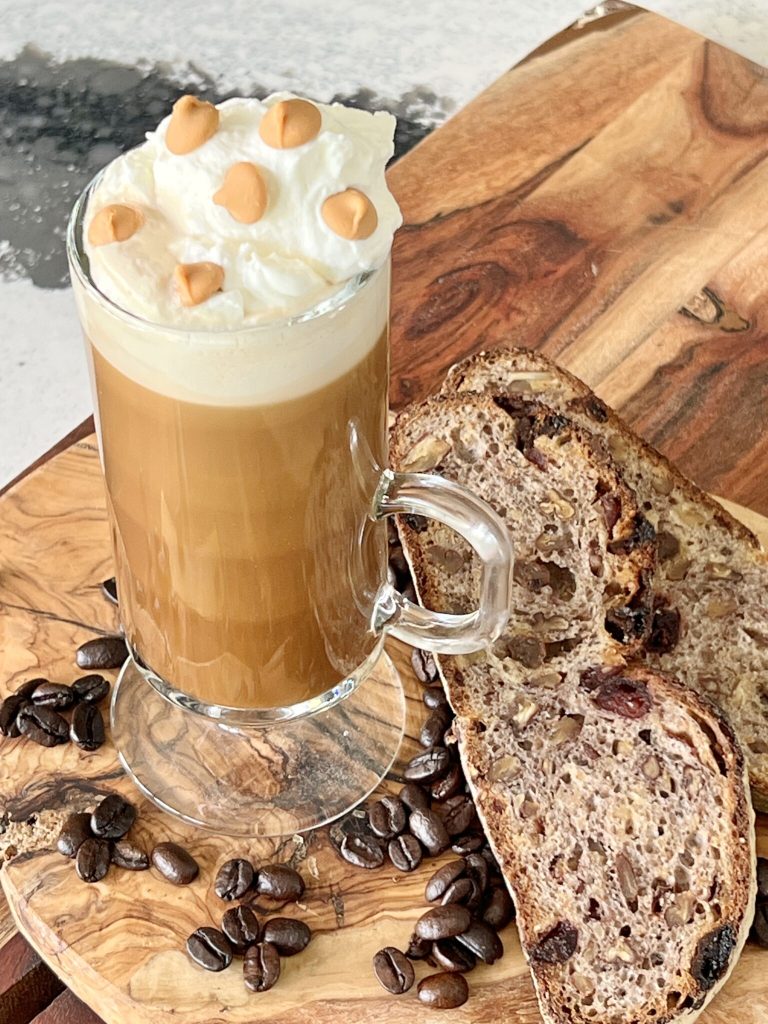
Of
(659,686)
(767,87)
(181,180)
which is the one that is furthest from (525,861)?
(767,87)

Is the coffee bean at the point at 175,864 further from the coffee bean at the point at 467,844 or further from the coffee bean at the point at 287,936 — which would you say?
the coffee bean at the point at 467,844

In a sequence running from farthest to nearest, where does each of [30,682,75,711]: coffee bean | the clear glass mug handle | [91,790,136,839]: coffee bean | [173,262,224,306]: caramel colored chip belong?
[30,682,75,711]: coffee bean
[91,790,136,839]: coffee bean
the clear glass mug handle
[173,262,224,306]: caramel colored chip

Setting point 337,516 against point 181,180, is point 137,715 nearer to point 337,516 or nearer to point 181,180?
point 337,516

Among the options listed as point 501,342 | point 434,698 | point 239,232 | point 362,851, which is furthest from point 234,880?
point 501,342

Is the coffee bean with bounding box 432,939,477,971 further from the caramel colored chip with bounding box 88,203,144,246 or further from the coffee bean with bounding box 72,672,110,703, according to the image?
the caramel colored chip with bounding box 88,203,144,246

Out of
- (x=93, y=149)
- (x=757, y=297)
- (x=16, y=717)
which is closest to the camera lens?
(x=16, y=717)

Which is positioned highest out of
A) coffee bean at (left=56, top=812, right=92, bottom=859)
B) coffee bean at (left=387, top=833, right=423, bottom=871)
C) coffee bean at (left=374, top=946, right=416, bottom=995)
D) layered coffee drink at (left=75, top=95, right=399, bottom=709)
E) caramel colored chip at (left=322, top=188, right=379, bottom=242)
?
caramel colored chip at (left=322, top=188, right=379, bottom=242)

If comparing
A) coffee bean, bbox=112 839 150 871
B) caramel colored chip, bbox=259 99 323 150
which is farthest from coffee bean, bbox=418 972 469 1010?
caramel colored chip, bbox=259 99 323 150
